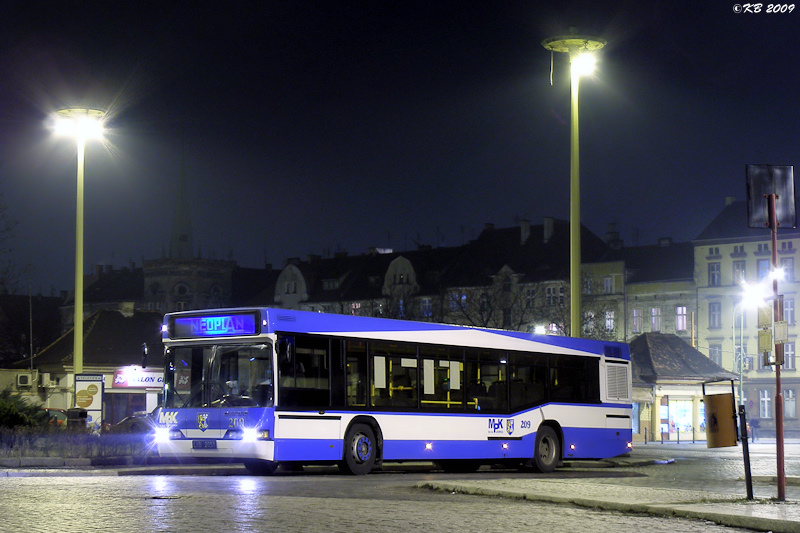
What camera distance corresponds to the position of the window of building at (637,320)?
92.9 meters

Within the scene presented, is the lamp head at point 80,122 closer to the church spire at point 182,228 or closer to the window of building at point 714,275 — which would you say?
the window of building at point 714,275

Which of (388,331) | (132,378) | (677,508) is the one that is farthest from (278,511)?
(132,378)

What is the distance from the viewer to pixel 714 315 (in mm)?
90312

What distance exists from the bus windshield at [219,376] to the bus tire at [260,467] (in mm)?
1540

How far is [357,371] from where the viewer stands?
2170 centimetres

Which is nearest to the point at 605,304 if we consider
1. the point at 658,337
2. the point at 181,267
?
the point at 658,337

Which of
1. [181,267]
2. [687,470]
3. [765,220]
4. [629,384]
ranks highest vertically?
[181,267]

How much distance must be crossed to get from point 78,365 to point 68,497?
17.3 m

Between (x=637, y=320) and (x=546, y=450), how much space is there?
69554 mm

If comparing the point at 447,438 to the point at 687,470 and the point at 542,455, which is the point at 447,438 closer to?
the point at 542,455

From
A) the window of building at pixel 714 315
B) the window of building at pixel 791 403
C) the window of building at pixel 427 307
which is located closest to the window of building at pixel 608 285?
the window of building at pixel 714 315

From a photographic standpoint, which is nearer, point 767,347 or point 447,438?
point 767,347

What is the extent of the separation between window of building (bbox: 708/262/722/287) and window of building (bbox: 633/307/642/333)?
19.6ft

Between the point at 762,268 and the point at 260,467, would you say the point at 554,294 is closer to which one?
the point at 762,268
